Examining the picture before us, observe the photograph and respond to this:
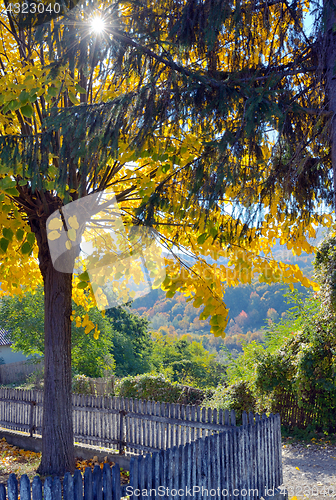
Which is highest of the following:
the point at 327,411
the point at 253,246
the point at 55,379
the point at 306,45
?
the point at 306,45

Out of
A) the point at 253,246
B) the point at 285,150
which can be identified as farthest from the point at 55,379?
the point at 285,150

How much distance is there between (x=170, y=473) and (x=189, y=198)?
2939 mm

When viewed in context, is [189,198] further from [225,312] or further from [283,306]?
[283,306]

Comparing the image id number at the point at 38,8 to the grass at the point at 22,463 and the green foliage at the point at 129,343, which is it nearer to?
the grass at the point at 22,463

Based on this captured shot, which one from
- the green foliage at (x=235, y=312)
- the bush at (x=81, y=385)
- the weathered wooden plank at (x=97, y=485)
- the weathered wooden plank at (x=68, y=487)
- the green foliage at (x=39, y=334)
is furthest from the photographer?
the green foliage at (x=235, y=312)

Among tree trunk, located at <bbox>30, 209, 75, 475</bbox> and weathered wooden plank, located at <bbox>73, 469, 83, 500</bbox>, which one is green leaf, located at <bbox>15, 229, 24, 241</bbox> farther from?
weathered wooden plank, located at <bbox>73, 469, 83, 500</bbox>

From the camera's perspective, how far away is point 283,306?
3258 inches

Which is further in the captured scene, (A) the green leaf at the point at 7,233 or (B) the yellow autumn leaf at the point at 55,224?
(B) the yellow autumn leaf at the point at 55,224

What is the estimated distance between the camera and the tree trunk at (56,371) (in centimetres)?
654

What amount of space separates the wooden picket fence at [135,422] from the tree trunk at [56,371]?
1.41m

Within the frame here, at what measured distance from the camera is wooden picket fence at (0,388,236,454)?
22.2 feet

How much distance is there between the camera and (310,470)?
289 inches

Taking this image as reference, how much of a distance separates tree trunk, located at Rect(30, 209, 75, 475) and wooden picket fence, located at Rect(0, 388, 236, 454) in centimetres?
141

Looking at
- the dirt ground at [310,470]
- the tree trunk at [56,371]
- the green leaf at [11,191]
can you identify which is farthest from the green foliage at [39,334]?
the green leaf at [11,191]
